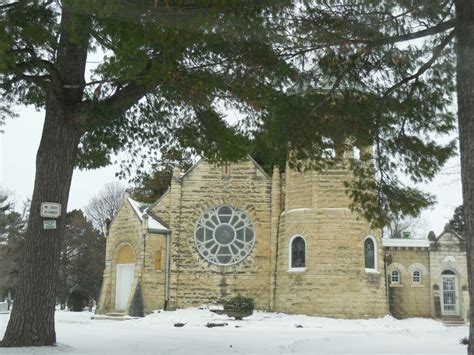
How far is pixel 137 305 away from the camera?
87.9 ft

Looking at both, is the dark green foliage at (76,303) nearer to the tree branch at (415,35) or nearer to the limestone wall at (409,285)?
the limestone wall at (409,285)

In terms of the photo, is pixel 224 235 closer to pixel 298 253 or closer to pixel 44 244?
pixel 298 253

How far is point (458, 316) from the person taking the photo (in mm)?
28172

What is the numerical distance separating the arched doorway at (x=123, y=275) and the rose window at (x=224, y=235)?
3124 mm

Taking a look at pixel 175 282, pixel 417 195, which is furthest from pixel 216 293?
pixel 417 195

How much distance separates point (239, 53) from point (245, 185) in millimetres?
18044

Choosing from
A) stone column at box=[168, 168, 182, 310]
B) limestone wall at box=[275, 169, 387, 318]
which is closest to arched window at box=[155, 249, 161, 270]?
stone column at box=[168, 168, 182, 310]

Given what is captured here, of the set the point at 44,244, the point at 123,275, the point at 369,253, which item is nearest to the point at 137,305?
the point at 123,275

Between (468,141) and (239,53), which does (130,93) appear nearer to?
(239,53)

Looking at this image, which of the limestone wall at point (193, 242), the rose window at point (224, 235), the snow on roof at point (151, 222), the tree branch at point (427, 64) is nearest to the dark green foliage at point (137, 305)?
the limestone wall at point (193, 242)

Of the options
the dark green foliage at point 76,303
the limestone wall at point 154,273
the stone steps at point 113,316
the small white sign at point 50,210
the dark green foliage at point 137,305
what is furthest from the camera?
the dark green foliage at point 76,303

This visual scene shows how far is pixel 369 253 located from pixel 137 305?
992 cm

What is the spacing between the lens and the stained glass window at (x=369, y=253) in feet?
83.6

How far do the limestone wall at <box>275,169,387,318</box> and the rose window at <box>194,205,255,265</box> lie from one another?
2367mm
